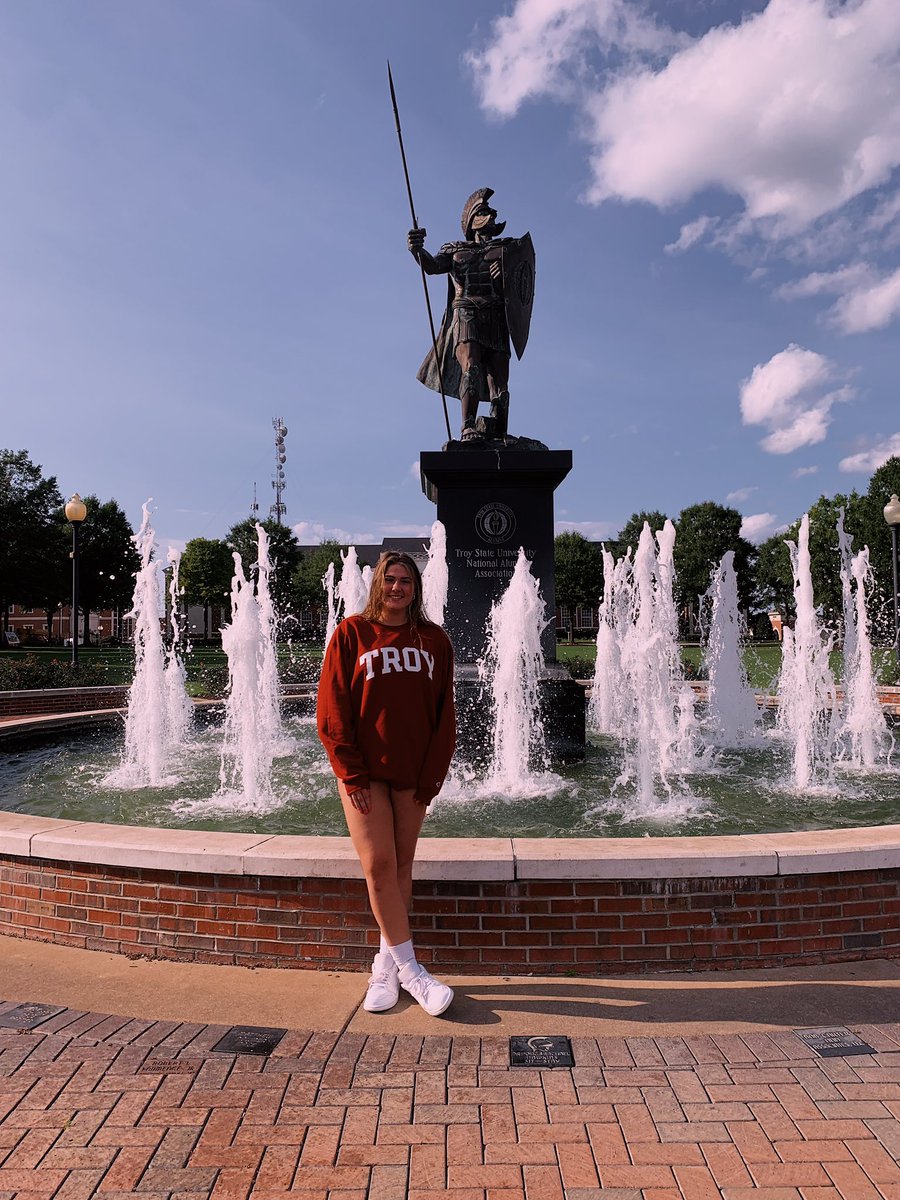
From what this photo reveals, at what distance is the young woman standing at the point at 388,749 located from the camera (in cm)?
332

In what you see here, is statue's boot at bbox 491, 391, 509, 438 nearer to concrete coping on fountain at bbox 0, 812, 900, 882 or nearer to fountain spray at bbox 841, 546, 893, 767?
fountain spray at bbox 841, 546, 893, 767

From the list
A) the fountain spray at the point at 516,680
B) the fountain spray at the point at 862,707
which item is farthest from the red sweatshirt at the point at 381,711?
the fountain spray at the point at 862,707

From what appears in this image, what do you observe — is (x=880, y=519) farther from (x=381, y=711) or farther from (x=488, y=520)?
(x=381, y=711)

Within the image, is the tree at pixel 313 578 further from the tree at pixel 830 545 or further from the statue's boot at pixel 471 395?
the statue's boot at pixel 471 395

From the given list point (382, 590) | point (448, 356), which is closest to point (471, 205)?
point (448, 356)

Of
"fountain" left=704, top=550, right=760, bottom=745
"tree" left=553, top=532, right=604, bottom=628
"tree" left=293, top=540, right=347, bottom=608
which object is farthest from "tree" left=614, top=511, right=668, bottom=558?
"fountain" left=704, top=550, right=760, bottom=745

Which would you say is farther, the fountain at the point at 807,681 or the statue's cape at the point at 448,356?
the statue's cape at the point at 448,356

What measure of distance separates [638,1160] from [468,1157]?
480 mm

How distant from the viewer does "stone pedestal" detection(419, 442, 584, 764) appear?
8430 millimetres

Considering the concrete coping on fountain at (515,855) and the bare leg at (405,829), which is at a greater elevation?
the bare leg at (405,829)

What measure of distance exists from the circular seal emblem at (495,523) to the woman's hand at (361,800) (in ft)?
18.0

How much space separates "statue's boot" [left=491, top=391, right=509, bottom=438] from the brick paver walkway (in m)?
7.10

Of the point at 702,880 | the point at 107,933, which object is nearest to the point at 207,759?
the point at 107,933

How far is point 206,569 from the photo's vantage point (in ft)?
235
